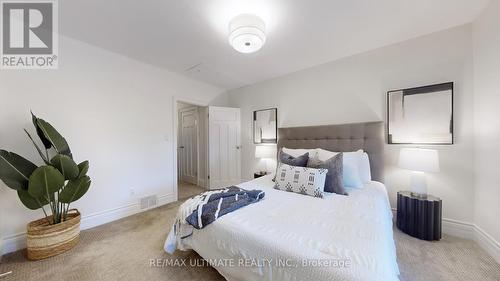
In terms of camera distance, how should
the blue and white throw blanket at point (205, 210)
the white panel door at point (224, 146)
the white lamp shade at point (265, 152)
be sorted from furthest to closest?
1. the white panel door at point (224, 146)
2. the white lamp shade at point (265, 152)
3. the blue and white throw blanket at point (205, 210)

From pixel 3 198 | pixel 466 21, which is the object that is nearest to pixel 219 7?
pixel 466 21

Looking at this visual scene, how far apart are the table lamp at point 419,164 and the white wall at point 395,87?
24cm

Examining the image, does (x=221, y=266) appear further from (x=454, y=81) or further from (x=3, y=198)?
(x=454, y=81)

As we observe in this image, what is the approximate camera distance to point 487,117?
5.82 feet

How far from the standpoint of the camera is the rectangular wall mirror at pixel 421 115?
6.83 feet

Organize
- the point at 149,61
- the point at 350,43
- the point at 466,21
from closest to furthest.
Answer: the point at 466,21, the point at 350,43, the point at 149,61

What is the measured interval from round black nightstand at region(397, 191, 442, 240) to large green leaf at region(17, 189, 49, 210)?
3.93m

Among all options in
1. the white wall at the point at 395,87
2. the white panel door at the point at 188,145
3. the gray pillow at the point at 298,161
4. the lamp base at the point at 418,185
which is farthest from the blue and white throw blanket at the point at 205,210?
the white panel door at the point at 188,145

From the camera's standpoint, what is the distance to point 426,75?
2209mm

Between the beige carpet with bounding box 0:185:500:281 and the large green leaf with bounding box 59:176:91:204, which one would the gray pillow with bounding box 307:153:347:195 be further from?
the large green leaf with bounding box 59:176:91:204

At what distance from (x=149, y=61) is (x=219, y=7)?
1817 millimetres

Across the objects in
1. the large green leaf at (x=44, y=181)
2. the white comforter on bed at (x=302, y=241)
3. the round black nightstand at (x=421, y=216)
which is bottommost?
the round black nightstand at (x=421, y=216)

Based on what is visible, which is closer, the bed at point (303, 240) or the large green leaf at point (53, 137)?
the bed at point (303, 240)

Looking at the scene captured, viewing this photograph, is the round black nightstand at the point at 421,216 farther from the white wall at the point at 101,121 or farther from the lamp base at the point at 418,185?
the white wall at the point at 101,121
